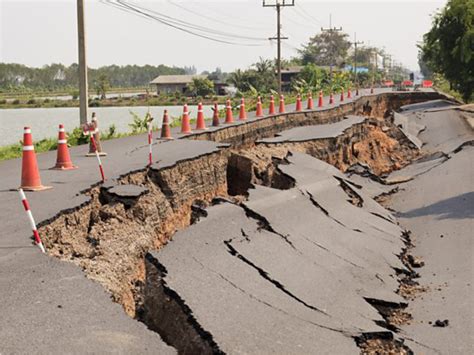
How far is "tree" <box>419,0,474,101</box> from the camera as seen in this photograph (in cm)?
3397

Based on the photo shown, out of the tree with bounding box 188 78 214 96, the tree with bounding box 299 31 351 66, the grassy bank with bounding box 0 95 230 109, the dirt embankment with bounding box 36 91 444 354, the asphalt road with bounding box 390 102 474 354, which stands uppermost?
the tree with bounding box 299 31 351 66

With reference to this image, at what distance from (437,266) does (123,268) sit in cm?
485

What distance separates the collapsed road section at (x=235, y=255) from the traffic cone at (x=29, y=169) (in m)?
0.47

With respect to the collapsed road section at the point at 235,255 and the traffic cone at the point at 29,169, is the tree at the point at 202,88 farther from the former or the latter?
the traffic cone at the point at 29,169

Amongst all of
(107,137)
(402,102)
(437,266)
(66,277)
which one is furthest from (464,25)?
(66,277)

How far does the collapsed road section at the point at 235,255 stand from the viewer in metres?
5.18

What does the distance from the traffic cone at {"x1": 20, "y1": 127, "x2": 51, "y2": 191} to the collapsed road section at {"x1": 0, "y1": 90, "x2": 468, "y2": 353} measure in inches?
18.4

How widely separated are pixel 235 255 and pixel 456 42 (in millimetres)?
31967

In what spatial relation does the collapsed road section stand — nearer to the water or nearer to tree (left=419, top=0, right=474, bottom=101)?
the water

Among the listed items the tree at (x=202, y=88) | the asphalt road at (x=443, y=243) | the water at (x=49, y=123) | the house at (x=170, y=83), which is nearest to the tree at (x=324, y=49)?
the house at (x=170, y=83)

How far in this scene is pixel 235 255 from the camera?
6.87 meters

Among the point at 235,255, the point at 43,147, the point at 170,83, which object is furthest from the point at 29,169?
the point at 170,83

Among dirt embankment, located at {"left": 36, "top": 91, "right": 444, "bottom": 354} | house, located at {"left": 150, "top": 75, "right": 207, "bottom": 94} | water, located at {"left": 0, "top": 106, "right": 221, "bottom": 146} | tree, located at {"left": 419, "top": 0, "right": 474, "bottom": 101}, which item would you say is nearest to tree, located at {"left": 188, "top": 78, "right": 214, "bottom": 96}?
house, located at {"left": 150, "top": 75, "right": 207, "bottom": 94}

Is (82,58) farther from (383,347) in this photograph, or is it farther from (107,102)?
(107,102)
